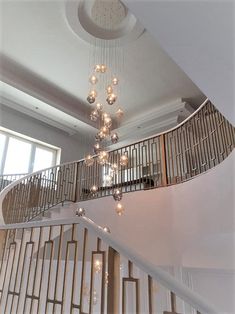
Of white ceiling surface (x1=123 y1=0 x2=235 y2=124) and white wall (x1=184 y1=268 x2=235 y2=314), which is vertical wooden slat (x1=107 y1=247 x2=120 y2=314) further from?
white wall (x1=184 y1=268 x2=235 y2=314)

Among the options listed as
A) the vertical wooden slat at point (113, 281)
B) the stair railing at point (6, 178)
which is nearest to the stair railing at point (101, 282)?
the vertical wooden slat at point (113, 281)

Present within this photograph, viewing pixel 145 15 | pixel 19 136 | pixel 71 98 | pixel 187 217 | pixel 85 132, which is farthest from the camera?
pixel 85 132

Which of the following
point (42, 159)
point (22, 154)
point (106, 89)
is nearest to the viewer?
point (106, 89)

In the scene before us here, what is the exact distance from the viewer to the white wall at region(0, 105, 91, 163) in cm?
902

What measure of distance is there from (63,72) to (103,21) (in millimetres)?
2144

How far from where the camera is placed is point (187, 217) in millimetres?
4266

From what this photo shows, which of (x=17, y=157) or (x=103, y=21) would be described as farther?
(x=17, y=157)

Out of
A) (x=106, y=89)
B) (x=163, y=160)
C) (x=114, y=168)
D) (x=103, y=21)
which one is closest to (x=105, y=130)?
(x=114, y=168)

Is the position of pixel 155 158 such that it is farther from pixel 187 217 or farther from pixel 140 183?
pixel 187 217

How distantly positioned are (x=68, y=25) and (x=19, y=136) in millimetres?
4839

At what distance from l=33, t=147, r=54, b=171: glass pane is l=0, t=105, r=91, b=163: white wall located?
43 centimetres

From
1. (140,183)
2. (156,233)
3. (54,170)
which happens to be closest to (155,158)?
(140,183)

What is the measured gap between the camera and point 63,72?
24.7 ft

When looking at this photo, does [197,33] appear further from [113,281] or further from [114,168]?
[114,168]
